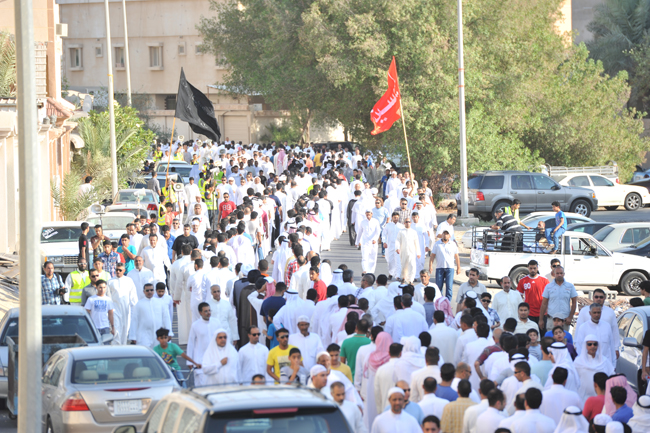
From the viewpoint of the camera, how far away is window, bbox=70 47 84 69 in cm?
6119

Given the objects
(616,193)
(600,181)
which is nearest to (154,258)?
(600,181)

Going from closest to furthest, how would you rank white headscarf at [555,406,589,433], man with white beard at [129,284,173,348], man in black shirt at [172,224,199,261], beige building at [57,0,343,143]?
1. white headscarf at [555,406,589,433]
2. man with white beard at [129,284,173,348]
3. man in black shirt at [172,224,199,261]
4. beige building at [57,0,343,143]

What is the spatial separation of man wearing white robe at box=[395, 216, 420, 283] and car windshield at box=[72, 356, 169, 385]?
28.7ft

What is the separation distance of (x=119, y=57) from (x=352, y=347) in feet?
179

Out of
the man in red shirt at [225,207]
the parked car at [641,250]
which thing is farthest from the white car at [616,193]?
the man in red shirt at [225,207]

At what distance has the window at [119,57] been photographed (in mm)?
60688

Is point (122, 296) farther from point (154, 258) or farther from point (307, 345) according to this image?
point (307, 345)

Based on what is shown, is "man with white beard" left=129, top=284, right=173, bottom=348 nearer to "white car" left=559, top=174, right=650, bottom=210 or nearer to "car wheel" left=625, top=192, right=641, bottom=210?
"white car" left=559, top=174, right=650, bottom=210

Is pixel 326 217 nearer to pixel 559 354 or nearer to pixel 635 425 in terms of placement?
pixel 559 354

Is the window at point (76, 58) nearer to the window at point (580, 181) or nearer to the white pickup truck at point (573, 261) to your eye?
the window at point (580, 181)

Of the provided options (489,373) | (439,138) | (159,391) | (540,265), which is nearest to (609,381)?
(489,373)

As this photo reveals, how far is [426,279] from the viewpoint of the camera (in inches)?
495

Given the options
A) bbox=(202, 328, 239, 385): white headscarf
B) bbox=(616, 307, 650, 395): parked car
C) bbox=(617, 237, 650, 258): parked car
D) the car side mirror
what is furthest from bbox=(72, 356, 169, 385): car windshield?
bbox=(617, 237, 650, 258): parked car

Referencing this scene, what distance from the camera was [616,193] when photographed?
31375 millimetres
